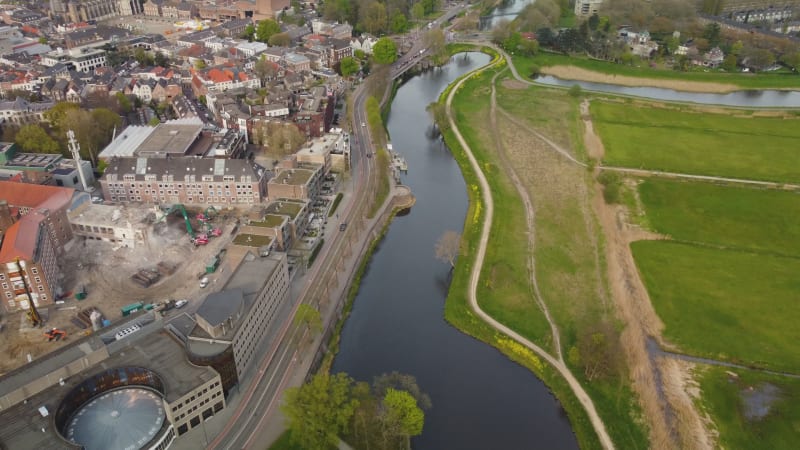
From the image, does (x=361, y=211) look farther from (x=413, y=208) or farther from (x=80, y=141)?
(x=80, y=141)

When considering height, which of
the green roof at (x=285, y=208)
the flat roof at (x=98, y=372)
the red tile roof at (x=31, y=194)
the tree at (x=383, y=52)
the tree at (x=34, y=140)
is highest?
the tree at (x=383, y=52)

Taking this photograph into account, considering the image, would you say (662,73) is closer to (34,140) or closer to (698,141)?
(698,141)

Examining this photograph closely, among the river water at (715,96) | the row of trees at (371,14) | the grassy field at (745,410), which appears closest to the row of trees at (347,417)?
the grassy field at (745,410)

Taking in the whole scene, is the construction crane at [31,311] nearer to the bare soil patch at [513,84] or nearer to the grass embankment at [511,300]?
the grass embankment at [511,300]

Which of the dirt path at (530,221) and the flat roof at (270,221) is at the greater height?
the flat roof at (270,221)

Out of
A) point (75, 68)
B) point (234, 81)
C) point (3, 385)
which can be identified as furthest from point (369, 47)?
point (3, 385)

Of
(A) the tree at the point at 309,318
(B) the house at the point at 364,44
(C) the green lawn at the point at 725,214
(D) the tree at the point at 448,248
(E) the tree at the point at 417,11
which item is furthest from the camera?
(E) the tree at the point at 417,11

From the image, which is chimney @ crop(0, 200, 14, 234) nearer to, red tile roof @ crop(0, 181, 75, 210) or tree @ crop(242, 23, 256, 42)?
red tile roof @ crop(0, 181, 75, 210)
